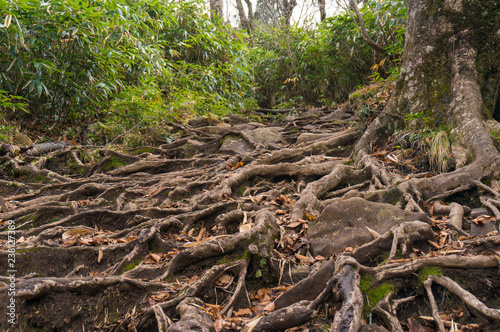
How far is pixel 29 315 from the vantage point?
1948 mm

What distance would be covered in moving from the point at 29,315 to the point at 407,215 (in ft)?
8.99

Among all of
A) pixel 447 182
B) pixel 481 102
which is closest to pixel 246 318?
pixel 447 182

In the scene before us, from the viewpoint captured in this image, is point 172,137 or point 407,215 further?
point 172,137

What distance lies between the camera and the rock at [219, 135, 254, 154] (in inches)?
236

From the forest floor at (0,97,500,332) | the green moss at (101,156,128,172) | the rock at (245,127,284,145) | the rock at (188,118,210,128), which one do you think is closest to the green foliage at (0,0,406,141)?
the rock at (188,118,210,128)

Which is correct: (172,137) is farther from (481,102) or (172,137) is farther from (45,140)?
(481,102)

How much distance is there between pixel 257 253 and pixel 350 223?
86cm

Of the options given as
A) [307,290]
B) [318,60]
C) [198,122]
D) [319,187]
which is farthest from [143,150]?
[318,60]

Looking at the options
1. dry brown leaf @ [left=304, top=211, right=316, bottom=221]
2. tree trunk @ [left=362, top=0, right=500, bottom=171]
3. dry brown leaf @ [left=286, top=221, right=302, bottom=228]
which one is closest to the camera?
dry brown leaf @ [left=286, top=221, right=302, bottom=228]

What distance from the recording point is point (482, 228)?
254 centimetres

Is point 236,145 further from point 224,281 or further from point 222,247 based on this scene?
point 224,281

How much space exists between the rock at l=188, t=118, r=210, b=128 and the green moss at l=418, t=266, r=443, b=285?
6.52 m

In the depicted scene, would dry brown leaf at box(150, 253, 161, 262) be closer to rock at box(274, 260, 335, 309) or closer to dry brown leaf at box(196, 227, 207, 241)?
dry brown leaf at box(196, 227, 207, 241)

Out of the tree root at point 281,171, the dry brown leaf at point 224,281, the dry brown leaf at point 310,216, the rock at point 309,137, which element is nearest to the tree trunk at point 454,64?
the tree root at point 281,171
